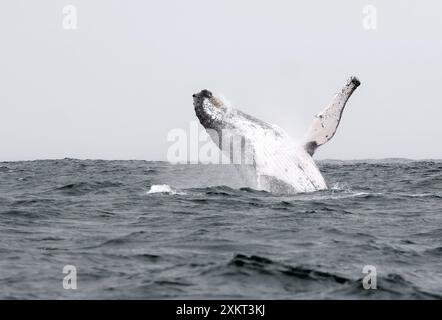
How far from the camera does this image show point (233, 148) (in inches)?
609

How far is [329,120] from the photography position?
15289 mm

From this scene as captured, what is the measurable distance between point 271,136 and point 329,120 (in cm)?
131

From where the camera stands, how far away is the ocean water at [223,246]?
25.8 ft

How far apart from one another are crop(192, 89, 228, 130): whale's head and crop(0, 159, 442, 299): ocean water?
173cm

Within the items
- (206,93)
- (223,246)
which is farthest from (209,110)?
(223,246)

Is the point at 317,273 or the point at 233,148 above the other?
the point at 233,148

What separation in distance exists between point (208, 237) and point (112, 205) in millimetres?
5018

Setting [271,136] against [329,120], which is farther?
[271,136]

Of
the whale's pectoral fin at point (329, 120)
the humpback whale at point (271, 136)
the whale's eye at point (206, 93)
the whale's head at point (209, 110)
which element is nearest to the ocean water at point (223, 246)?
the humpback whale at point (271, 136)

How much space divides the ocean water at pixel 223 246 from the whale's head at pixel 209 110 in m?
1.73

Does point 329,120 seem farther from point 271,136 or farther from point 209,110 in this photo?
point 209,110

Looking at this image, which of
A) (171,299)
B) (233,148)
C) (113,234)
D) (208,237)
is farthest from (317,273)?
(233,148)

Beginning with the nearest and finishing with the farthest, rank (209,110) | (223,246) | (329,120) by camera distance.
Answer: (223,246)
(209,110)
(329,120)
